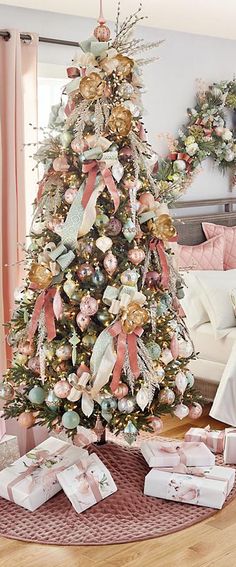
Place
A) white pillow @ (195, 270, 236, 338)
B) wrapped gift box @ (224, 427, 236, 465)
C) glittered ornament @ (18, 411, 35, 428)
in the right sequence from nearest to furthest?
glittered ornament @ (18, 411, 35, 428), wrapped gift box @ (224, 427, 236, 465), white pillow @ (195, 270, 236, 338)

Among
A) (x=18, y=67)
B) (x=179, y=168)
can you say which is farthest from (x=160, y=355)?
(x=179, y=168)

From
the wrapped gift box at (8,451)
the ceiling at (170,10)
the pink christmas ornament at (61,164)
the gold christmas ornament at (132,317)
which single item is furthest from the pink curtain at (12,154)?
the gold christmas ornament at (132,317)

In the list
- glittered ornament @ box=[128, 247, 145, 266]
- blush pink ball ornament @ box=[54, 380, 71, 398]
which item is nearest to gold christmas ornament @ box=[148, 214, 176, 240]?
glittered ornament @ box=[128, 247, 145, 266]

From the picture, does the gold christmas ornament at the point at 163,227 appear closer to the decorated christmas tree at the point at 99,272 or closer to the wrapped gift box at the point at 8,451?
the decorated christmas tree at the point at 99,272

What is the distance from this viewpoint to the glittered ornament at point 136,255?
11.5ft

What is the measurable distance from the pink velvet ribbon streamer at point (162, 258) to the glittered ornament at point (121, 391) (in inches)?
18.7

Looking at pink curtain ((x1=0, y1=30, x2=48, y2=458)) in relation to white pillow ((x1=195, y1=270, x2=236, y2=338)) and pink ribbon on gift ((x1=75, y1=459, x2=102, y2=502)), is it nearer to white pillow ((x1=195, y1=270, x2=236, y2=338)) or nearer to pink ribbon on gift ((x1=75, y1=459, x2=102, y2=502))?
white pillow ((x1=195, y1=270, x2=236, y2=338))

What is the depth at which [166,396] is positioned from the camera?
362cm

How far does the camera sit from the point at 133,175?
3.55 metres

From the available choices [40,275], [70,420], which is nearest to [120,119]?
[40,275]

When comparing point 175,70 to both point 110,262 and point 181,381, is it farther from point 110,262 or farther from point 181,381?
point 181,381

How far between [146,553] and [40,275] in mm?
1162

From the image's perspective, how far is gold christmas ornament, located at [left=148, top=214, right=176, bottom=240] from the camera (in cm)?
356

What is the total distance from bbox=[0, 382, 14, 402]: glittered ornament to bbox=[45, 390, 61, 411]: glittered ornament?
0.70 feet
